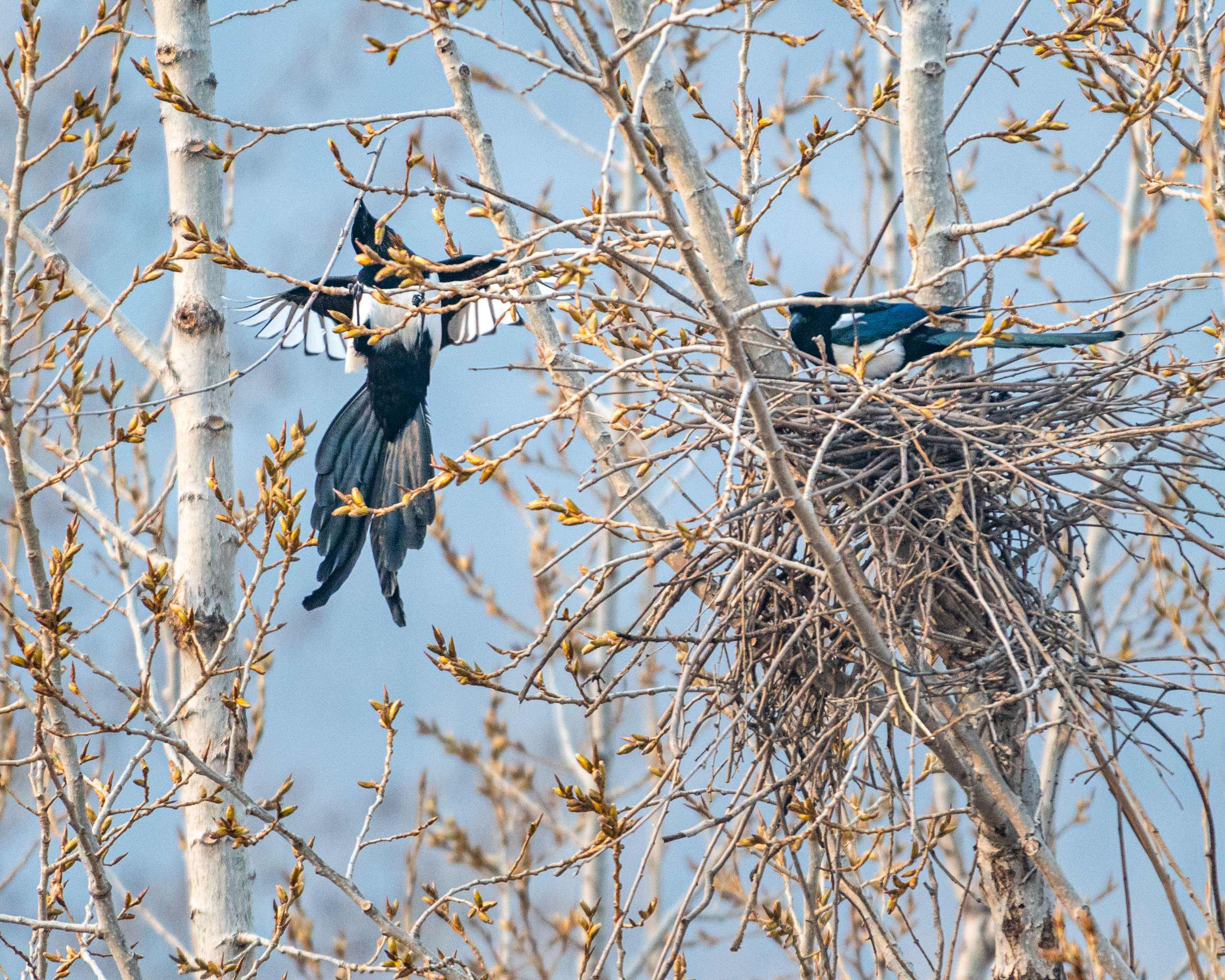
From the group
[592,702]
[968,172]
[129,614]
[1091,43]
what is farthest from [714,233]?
[968,172]

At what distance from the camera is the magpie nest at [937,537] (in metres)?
2.34

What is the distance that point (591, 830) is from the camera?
576cm

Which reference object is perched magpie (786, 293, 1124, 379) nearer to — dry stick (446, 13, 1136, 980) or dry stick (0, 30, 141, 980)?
dry stick (446, 13, 1136, 980)

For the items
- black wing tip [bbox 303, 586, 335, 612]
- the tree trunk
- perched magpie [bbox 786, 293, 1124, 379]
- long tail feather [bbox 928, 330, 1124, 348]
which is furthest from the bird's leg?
the tree trunk

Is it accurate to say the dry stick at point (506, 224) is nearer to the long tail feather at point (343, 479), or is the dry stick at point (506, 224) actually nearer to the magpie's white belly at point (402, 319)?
the magpie's white belly at point (402, 319)

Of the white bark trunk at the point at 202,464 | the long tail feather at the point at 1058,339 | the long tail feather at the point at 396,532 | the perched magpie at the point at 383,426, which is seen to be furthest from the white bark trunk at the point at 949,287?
the white bark trunk at the point at 202,464

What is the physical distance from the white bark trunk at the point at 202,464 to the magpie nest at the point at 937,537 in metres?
1.28

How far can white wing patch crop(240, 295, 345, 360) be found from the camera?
3605 mm

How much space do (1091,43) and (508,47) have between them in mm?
1981

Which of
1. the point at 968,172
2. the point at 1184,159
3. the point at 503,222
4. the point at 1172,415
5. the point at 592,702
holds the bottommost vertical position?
the point at 592,702

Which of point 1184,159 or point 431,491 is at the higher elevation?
point 1184,159

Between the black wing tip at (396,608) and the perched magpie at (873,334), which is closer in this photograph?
the black wing tip at (396,608)

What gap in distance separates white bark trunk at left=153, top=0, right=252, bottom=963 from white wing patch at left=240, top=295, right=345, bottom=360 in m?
0.43

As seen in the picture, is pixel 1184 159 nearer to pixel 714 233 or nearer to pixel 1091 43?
pixel 1091 43
